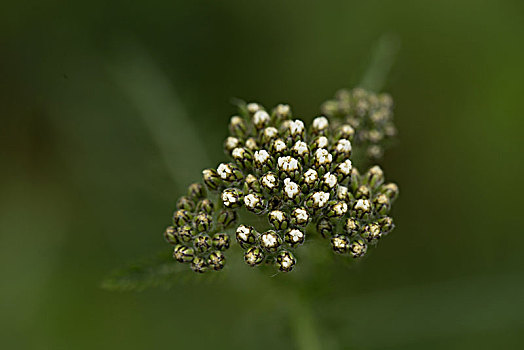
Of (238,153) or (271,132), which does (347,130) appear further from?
(238,153)

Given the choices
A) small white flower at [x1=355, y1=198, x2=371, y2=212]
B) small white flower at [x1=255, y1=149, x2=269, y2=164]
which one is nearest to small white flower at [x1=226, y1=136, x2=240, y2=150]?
small white flower at [x1=255, y1=149, x2=269, y2=164]

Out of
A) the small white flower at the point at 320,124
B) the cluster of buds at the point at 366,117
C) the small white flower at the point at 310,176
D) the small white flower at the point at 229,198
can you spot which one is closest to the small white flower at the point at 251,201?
the small white flower at the point at 229,198

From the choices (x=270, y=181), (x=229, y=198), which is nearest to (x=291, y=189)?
(x=270, y=181)

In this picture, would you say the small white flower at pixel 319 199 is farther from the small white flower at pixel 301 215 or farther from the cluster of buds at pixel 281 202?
the small white flower at pixel 301 215

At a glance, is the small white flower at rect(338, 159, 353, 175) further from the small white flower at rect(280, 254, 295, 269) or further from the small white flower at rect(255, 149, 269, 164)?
the small white flower at rect(280, 254, 295, 269)

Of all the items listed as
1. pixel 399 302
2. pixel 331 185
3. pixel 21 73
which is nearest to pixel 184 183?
pixel 331 185

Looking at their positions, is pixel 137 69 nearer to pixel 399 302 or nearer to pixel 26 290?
pixel 26 290

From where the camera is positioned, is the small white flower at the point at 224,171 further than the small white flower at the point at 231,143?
No

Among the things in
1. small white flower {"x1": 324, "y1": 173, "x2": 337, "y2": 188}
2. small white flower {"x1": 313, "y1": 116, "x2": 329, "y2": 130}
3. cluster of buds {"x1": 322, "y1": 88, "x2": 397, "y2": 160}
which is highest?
cluster of buds {"x1": 322, "y1": 88, "x2": 397, "y2": 160}
